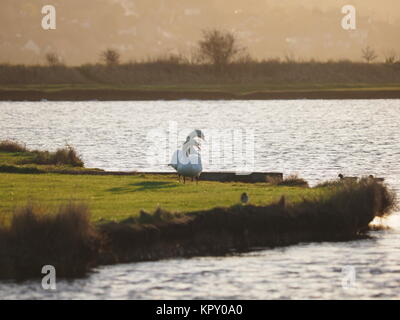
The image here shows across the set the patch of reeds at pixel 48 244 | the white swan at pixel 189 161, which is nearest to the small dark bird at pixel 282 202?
the white swan at pixel 189 161

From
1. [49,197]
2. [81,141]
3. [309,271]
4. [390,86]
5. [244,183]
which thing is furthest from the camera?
[390,86]

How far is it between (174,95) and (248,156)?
6604 cm

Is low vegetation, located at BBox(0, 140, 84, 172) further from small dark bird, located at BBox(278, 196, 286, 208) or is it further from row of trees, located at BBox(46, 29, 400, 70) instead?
row of trees, located at BBox(46, 29, 400, 70)

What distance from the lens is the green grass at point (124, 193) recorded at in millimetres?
31653

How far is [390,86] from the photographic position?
13338cm

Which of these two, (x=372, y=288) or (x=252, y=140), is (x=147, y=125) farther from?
(x=372, y=288)

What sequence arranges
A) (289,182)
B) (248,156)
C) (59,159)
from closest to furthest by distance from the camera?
(289,182), (59,159), (248,156)

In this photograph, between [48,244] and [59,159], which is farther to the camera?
[59,159]

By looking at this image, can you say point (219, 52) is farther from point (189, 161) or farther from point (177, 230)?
point (177, 230)

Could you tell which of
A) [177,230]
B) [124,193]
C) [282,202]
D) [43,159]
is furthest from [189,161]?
[43,159]

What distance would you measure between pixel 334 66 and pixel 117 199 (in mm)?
108568

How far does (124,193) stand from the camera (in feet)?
115

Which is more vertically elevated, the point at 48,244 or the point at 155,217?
the point at 155,217

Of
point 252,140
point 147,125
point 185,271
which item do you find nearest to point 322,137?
point 252,140
